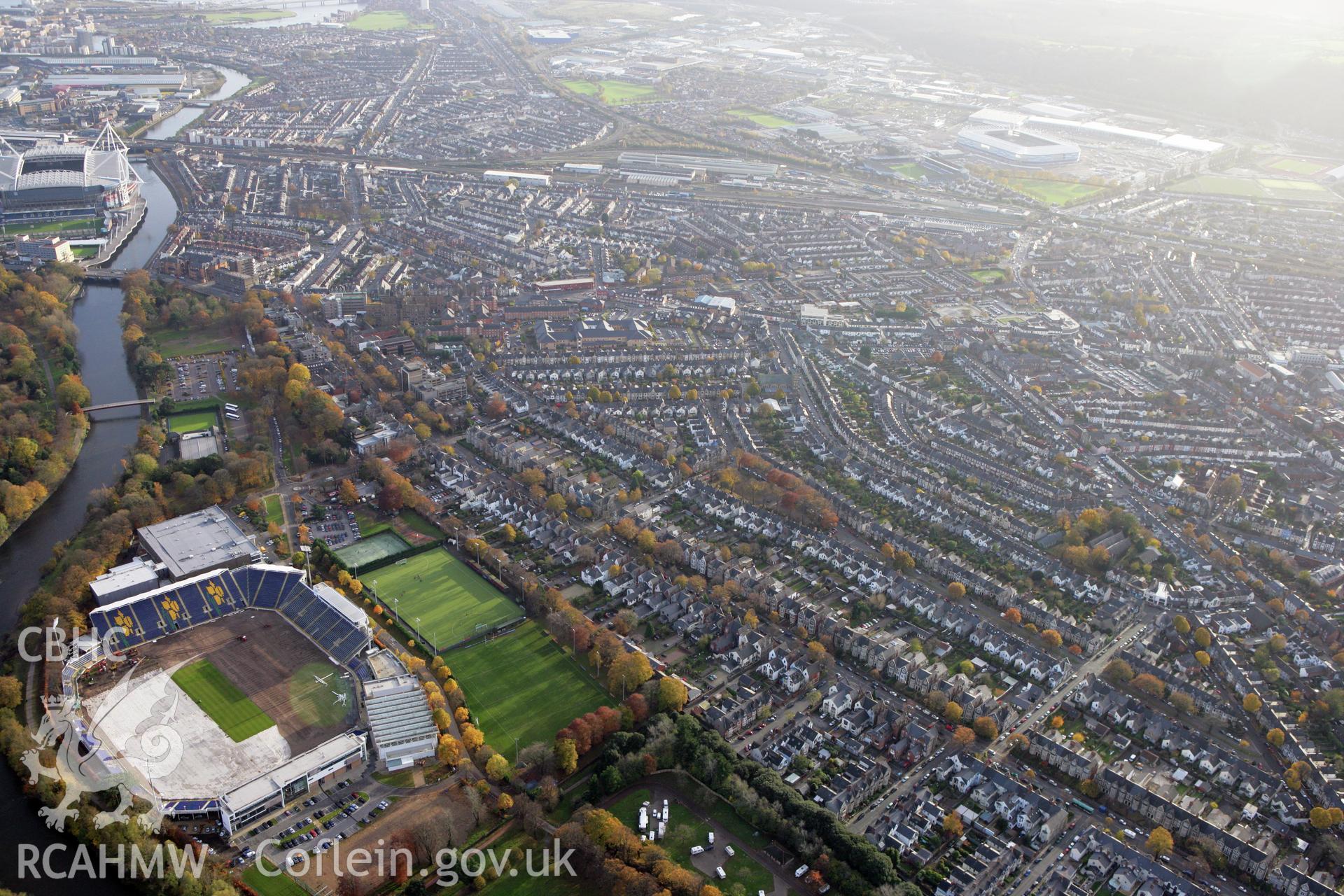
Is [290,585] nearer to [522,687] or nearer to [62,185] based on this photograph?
[522,687]

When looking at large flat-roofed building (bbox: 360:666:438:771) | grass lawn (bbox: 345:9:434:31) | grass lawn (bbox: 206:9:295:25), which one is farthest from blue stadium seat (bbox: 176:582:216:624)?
grass lawn (bbox: 206:9:295:25)

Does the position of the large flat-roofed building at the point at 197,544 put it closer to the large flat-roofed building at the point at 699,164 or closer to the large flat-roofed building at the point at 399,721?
the large flat-roofed building at the point at 399,721

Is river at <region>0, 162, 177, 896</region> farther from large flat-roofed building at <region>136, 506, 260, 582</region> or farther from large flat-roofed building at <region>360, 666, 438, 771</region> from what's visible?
large flat-roofed building at <region>360, 666, 438, 771</region>

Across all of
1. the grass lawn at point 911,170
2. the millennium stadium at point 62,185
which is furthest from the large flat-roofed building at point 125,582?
the grass lawn at point 911,170

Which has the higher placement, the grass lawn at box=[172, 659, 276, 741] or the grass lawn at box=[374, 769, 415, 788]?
the grass lawn at box=[172, 659, 276, 741]

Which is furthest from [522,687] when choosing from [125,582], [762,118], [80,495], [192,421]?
[762,118]
